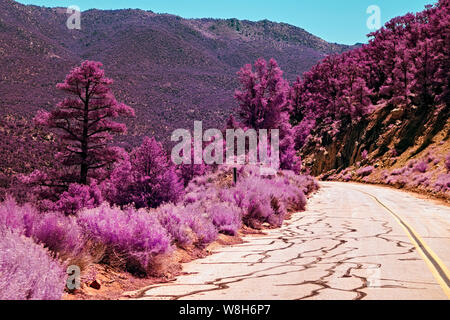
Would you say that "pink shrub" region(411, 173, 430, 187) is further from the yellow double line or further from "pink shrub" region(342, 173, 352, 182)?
the yellow double line

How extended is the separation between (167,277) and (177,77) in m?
137

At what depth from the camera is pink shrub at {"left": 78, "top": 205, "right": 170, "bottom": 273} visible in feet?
20.2

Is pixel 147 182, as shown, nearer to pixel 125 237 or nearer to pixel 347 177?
pixel 125 237

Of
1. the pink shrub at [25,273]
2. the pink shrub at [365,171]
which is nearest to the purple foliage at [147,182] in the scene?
the pink shrub at [25,273]

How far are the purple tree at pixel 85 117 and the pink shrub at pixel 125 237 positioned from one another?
23.2m

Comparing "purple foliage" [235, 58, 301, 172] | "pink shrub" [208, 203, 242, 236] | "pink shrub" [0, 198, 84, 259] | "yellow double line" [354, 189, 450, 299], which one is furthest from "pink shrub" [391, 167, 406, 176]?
"pink shrub" [0, 198, 84, 259]

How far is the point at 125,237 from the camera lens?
6305 millimetres


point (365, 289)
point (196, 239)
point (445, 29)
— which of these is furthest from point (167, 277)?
point (445, 29)

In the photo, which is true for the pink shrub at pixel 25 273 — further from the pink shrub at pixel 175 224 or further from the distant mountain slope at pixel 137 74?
the distant mountain slope at pixel 137 74

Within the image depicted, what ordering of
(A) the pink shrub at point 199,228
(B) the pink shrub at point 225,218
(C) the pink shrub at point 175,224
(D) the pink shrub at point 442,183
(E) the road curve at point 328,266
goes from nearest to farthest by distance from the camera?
(E) the road curve at point 328,266
(C) the pink shrub at point 175,224
(A) the pink shrub at point 199,228
(B) the pink shrub at point 225,218
(D) the pink shrub at point 442,183

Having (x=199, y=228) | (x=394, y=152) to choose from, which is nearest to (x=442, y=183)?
(x=394, y=152)

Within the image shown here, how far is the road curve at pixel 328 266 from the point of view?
4.95 m

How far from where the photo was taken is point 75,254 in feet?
17.4
